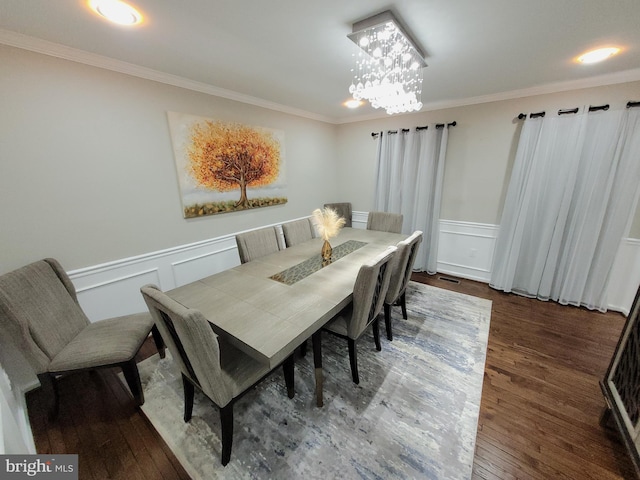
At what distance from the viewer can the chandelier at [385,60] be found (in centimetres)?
136

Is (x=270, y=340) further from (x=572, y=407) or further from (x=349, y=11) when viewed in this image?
(x=572, y=407)

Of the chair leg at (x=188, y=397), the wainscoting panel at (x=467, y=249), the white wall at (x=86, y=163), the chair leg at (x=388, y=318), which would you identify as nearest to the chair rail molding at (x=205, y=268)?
the wainscoting panel at (x=467, y=249)

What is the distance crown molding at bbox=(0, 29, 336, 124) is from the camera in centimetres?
142

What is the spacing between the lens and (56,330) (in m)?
1.49

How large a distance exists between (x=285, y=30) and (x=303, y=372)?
7.76 ft

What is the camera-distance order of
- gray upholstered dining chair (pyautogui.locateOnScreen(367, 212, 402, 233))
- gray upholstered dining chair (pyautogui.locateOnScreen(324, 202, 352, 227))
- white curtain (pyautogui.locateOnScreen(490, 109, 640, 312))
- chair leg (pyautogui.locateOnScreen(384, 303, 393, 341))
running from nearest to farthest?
chair leg (pyautogui.locateOnScreen(384, 303, 393, 341))
white curtain (pyautogui.locateOnScreen(490, 109, 640, 312))
gray upholstered dining chair (pyautogui.locateOnScreen(367, 212, 402, 233))
gray upholstered dining chair (pyautogui.locateOnScreen(324, 202, 352, 227))

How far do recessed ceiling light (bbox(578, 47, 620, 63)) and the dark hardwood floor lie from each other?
7.61 ft

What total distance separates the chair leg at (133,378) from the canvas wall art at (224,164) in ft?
4.52

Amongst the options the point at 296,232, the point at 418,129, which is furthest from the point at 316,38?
the point at 418,129

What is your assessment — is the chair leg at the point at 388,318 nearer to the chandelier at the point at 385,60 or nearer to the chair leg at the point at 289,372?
the chair leg at the point at 289,372

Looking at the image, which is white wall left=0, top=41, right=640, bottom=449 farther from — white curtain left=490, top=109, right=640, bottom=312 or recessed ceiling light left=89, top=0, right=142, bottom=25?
recessed ceiling light left=89, top=0, right=142, bottom=25

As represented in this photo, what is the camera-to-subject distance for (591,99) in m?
2.28

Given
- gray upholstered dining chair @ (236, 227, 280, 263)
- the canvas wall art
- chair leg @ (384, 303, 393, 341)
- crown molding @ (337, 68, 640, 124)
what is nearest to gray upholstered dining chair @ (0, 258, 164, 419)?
gray upholstered dining chair @ (236, 227, 280, 263)

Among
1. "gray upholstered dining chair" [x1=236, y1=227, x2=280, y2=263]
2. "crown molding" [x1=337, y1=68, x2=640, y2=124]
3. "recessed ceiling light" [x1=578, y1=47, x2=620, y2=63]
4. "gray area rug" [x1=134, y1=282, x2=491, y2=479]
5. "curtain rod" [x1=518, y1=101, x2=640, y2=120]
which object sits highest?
"crown molding" [x1=337, y1=68, x2=640, y2=124]
